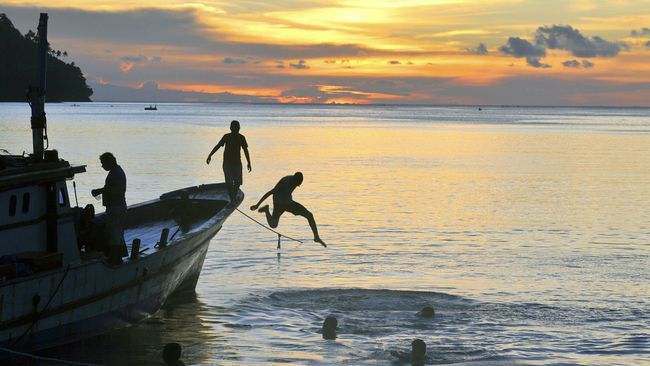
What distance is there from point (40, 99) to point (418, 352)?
7592 mm

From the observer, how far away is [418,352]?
15.9 meters

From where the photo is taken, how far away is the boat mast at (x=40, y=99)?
1583 cm

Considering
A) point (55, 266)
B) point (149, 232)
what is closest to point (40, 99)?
point (55, 266)

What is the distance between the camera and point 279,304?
2064 centimetres

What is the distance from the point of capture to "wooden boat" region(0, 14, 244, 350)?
14.5 meters

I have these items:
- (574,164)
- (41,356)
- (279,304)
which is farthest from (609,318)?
(574,164)

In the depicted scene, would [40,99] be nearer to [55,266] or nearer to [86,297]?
[55,266]

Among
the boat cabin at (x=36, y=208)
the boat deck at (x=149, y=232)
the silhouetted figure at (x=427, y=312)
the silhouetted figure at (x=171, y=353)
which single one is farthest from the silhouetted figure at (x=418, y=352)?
the boat deck at (x=149, y=232)

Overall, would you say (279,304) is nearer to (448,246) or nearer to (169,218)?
(169,218)

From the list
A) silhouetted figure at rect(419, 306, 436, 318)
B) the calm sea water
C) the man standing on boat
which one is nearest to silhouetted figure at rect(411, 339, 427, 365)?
the calm sea water

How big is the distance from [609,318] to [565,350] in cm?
298

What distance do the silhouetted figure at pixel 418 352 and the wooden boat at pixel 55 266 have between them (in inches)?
204

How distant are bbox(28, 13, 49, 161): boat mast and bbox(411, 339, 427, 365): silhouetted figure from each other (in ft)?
22.6

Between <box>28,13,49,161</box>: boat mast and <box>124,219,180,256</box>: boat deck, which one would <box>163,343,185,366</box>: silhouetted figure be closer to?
<box>28,13,49,161</box>: boat mast
